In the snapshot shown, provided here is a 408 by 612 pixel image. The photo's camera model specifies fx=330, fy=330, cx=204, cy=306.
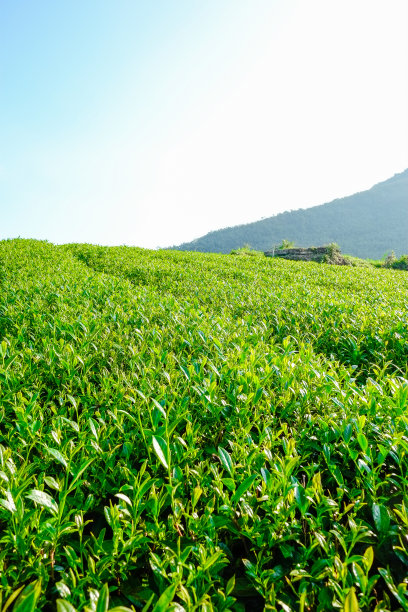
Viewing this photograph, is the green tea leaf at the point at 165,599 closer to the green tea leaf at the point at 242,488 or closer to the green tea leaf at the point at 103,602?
the green tea leaf at the point at 103,602

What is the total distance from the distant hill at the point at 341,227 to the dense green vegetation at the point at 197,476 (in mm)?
75403

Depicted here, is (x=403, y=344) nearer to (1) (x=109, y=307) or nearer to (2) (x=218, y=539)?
(2) (x=218, y=539)

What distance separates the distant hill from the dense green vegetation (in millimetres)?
75403

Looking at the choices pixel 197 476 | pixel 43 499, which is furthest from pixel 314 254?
pixel 43 499

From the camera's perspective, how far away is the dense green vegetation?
1324mm

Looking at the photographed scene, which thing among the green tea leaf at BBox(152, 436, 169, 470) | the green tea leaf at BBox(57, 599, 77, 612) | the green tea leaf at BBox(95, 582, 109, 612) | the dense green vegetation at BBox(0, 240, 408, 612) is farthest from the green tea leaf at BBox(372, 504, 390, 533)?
the green tea leaf at BBox(57, 599, 77, 612)

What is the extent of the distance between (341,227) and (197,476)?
308 feet

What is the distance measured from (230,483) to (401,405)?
4.76 ft

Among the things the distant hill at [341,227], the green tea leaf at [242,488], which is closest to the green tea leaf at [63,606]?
the green tea leaf at [242,488]

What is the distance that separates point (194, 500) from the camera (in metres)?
1.59

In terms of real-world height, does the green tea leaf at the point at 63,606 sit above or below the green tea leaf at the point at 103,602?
above

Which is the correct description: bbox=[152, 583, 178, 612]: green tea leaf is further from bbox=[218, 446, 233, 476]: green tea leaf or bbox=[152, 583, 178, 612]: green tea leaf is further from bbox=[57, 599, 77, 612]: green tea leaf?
bbox=[218, 446, 233, 476]: green tea leaf

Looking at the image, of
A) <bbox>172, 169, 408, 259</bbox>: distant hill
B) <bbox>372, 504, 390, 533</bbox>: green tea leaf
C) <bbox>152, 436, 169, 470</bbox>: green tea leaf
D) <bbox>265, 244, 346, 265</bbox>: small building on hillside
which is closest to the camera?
<bbox>372, 504, 390, 533</bbox>: green tea leaf

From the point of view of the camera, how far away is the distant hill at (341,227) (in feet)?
259
